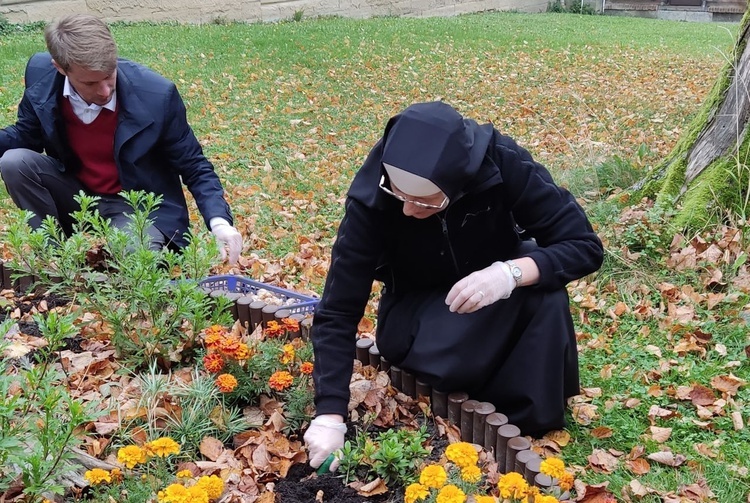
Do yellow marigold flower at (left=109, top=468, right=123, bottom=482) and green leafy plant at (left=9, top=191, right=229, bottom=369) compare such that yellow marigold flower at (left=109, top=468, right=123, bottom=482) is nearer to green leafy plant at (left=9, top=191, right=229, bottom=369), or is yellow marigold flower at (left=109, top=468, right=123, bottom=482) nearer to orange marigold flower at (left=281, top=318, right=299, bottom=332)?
green leafy plant at (left=9, top=191, right=229, bottom=369)

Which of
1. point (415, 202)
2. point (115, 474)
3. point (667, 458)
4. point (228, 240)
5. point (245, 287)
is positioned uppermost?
point (415, 202)

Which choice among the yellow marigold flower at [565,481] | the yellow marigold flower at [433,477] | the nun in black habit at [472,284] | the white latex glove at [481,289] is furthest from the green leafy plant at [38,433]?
the yellow marigold flower at [565,481]

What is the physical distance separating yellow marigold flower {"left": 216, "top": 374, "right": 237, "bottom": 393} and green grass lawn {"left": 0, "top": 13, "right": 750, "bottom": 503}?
1218mm

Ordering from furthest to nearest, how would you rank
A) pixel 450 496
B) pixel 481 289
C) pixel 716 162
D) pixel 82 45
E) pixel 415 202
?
1. pixel 716 162
2. pixel 82 45
3. pixel 481 289
4. pixel 415 202
5. pixel 450 496

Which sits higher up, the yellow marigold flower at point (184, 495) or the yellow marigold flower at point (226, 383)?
the yellow marigold flower at point (184, 495)

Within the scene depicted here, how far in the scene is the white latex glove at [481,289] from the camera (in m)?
2.21

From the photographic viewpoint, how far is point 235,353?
240cm

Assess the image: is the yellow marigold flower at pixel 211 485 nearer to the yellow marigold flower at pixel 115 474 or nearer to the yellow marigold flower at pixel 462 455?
the yellow marigold flower at pixel 115 474

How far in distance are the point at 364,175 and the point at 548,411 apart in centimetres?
106

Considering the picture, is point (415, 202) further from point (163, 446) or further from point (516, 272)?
point (163, 446)

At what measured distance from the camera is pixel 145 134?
330 cm

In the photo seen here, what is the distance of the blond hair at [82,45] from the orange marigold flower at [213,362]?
1321mm

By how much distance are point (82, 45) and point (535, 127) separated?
5719mm

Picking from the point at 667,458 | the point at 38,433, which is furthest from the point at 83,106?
the point at 667,458
